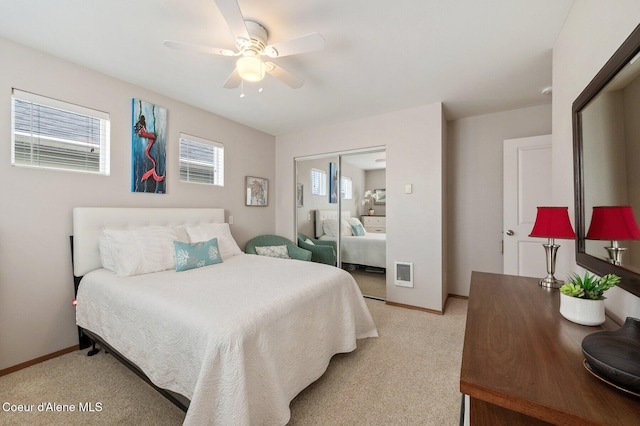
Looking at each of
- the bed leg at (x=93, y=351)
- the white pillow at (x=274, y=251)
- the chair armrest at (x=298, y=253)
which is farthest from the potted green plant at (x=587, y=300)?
the bed leg at (x=93, y=351)

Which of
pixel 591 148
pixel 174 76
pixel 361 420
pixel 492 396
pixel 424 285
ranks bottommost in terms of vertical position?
pixel 361 420

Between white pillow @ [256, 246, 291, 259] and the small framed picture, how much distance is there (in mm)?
717

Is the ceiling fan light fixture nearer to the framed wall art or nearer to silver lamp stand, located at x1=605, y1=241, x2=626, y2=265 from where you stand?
the framed wall art

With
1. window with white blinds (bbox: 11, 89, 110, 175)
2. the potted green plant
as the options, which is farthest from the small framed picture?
the potted green plant

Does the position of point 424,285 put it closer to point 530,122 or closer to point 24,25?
point 530,122

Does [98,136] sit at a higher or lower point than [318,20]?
lower

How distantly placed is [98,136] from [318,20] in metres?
2.25

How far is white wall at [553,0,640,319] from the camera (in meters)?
1.00

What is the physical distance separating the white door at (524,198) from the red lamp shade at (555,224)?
181 centimetres

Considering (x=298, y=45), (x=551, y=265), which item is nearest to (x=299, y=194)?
(x=298, y=45)

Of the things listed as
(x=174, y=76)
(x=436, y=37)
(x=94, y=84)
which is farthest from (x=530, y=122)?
(x=94, y=84)

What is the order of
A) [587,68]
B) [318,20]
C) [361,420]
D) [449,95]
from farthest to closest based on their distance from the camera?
[449,95] < [318,20] < [361,420] < [587,68]

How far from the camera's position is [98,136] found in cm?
241

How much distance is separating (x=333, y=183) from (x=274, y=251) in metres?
1.35
